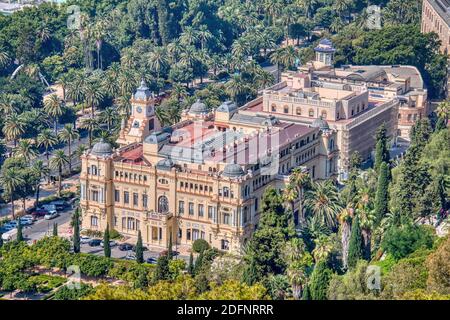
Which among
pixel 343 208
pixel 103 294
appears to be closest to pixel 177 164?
pixel 343 208

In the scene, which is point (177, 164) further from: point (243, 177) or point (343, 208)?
point (343, 208)

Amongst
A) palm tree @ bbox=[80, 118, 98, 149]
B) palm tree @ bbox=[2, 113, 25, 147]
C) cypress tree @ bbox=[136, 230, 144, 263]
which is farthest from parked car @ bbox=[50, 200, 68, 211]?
cypress tree @ bbox=[136, 230, 144, 263]

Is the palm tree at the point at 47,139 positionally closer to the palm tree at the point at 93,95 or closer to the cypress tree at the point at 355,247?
the palm tree at the point at 93,95

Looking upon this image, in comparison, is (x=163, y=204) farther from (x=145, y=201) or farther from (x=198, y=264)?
(x=198, y=264)

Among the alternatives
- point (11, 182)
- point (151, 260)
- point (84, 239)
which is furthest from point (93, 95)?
point (151, 260)

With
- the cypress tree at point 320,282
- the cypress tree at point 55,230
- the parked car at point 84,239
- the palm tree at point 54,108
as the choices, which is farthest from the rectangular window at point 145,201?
the palm tree at point 54,108

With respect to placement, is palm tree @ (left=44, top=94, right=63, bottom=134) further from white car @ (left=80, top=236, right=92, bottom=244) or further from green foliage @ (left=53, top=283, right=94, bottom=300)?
green foliage @ (left=53, top=283, right=94, bottom=300)
